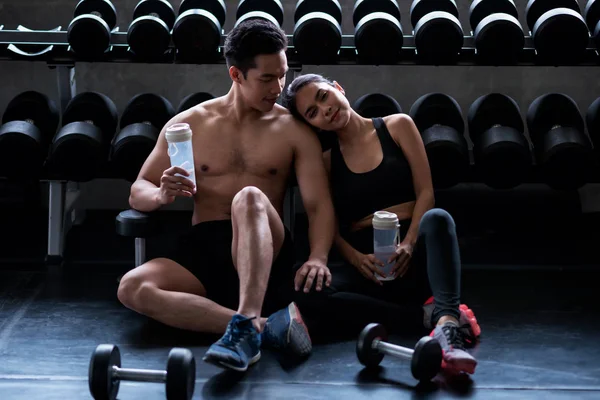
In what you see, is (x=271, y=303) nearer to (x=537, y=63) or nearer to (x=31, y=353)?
(x=31, y=353)

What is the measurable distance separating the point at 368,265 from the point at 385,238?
4.8 inches

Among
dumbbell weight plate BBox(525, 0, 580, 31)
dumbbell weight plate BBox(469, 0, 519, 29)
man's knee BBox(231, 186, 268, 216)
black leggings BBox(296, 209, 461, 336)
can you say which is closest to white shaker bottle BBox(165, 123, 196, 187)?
man's knee BBox(231, 186, 268, 216)

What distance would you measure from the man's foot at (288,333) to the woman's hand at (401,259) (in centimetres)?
34

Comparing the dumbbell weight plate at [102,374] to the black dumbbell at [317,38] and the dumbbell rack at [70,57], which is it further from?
the black dumbbell at [317,38]

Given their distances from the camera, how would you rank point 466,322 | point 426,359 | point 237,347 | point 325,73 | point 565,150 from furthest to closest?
point 325,73
point 565,150
point 466,322
point 237,347
point 426,359

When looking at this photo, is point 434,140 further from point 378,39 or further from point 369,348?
point 369,348

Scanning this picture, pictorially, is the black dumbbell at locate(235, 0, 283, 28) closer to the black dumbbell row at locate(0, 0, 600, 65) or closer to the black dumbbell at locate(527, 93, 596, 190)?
the black dumbbell row at locate(0, 0, 600, 65)

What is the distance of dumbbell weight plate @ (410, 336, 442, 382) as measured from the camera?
2428mm

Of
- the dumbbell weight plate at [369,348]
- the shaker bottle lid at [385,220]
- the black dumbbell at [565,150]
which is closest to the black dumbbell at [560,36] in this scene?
the black dumbbell at [565,150]

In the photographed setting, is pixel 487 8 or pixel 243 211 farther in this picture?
pixel 487 8

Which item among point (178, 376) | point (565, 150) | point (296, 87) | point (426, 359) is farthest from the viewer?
point (565, 150)

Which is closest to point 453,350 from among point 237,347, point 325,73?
point 237,347

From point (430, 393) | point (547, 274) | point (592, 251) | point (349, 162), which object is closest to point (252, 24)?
point (349, 162)

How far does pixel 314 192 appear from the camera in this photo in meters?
2.99
